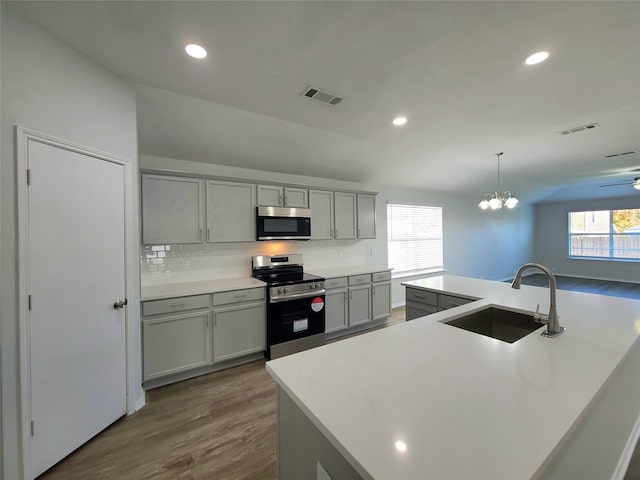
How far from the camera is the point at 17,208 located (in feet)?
5.07

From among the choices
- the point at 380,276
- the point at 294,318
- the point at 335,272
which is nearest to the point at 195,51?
the point at 294,318

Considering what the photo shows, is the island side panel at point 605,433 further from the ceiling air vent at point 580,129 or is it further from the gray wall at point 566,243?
the gray wall at point 566,243

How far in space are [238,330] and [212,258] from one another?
101cm

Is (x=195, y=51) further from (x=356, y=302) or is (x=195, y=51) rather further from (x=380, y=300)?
(x=380, y=300)

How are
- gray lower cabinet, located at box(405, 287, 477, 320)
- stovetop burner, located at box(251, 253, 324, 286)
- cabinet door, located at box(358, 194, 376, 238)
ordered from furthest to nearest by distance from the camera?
cabinet door, located at box(358, 194, 376, 238)
stovetop burner, located at box(251, 253, 324, 286)
gray lower cabinet, located at box(405, 287, 477, 320)

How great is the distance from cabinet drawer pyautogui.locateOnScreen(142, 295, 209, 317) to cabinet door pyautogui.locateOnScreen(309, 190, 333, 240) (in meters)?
1.73

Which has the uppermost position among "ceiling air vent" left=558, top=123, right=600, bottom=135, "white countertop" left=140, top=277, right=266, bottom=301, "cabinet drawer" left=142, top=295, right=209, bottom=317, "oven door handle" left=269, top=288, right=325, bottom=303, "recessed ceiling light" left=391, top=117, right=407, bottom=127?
→ "ceiling air vent" left=558, top=123, right=600, bottom=135

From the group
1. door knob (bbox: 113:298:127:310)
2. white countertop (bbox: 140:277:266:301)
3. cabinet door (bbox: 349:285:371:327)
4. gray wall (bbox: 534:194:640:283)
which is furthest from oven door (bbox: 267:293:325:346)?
gray wall (bbox: 534:194:640:283)

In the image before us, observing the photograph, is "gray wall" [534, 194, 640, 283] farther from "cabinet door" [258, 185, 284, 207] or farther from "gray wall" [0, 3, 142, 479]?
"gray wall" [0, 3, 142, 479]

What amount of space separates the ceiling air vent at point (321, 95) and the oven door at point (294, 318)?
219 centimetres

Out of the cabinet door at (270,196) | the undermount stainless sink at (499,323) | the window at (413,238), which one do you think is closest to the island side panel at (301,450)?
the undermount stainless sink at (499,323)

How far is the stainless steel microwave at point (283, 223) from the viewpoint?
3406 millimetres

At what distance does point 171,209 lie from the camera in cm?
290

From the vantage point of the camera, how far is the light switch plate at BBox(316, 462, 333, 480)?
3.01 feet
